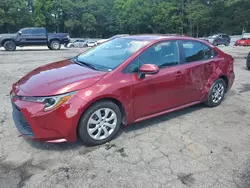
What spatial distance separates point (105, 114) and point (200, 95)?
2106 mm

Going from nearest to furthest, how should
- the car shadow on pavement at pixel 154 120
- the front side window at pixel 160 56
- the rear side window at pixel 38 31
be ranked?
the front side window at pixel 160 56
the car shadow on pavement at pixel 154 120
the rear side window at pixel 38 31

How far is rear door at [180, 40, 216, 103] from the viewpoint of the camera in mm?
3945

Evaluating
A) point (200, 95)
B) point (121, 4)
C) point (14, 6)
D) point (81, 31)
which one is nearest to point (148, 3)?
point (121, 4)

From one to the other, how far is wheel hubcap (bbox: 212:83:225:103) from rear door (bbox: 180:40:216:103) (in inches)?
15.1

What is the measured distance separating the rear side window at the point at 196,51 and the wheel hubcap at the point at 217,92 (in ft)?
2.08

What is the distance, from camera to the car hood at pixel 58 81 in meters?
2.79

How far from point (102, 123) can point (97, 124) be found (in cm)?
8

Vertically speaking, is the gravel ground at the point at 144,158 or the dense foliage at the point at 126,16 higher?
the dense foliage at the point at 126,16

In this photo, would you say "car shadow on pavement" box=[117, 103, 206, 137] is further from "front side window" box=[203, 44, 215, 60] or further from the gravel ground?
"front side window" box=[203, 44, 215, 60]

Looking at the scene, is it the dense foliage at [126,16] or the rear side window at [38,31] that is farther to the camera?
the dense foliage at [126,16]

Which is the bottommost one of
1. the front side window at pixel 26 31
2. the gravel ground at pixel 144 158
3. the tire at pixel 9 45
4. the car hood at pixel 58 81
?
the gravel ground at pixel 144 158

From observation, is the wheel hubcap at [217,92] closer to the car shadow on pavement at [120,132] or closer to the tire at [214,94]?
the tire at [214,94]

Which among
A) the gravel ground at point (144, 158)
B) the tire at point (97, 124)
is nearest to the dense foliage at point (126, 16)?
the gravel ground at point (144, 158)

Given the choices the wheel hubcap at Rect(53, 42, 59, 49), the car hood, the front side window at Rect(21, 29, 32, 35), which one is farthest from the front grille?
the wheel hubcap at Rect(53, 42, 59, 49)
